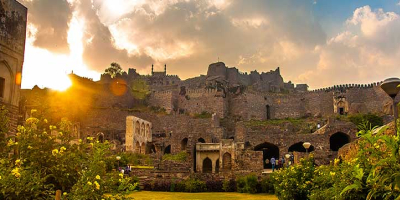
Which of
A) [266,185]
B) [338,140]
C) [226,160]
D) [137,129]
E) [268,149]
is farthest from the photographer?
[137,129]

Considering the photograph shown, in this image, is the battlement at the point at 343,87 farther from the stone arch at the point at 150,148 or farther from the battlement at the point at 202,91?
the stone arch at the point at 150,148

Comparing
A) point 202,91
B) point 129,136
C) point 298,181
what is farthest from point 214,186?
point 202,91

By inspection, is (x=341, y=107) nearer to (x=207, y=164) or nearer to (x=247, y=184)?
(x=207, y=164)

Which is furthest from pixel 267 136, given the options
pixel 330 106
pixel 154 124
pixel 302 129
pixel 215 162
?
pixel 330 106

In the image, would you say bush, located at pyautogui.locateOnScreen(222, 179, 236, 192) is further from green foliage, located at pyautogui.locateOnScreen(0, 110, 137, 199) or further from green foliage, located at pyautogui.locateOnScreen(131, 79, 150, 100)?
green foliage, located at pyautogui.locateOnScreen(131, 79, 150, 100)

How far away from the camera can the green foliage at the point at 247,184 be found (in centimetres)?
2158

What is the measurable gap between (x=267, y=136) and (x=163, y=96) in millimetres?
31428

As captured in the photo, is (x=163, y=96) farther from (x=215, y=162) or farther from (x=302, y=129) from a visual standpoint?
(x=215, y=162)

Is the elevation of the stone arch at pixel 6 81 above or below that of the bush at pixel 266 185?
above

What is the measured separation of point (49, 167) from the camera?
7.04 m

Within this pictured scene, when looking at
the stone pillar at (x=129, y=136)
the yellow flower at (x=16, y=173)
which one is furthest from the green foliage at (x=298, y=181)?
the stone pillar at (x=129, y=136)

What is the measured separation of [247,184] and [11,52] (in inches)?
521

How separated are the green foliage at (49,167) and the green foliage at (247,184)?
49.7 feet

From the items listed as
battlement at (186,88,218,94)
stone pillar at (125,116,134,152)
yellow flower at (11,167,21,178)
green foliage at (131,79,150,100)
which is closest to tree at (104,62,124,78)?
green foliage at (131,79,150,100)
